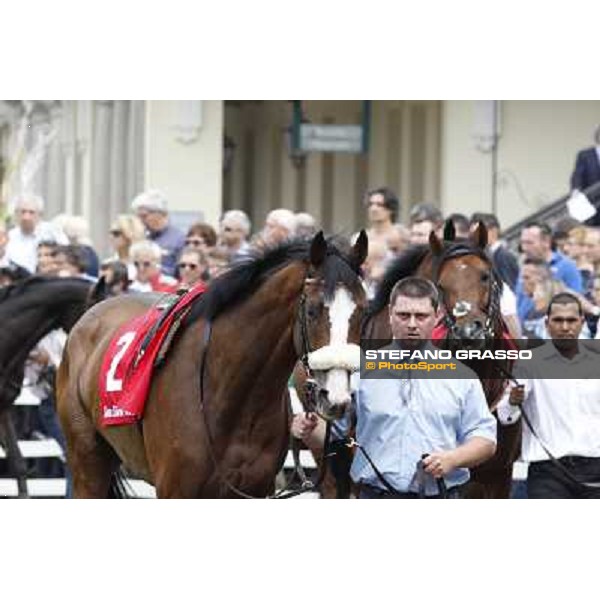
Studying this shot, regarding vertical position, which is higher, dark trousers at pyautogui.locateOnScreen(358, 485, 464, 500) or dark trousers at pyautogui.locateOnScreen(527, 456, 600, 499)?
dark trousers at pyautogui.locateOnScreen(358, 485, 464, 500)

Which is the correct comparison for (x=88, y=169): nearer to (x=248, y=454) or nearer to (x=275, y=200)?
(x=275, y=200)

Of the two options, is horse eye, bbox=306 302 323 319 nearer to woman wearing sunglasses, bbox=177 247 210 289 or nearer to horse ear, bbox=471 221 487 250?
horse ear, bbox=471 221 487 250

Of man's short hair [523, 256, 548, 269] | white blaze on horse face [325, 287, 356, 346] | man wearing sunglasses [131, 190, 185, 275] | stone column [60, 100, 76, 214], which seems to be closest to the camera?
white blaze on horse face [325, 287, 356, 346]

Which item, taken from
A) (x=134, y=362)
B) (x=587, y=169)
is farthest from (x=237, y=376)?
(x=587, y=169)

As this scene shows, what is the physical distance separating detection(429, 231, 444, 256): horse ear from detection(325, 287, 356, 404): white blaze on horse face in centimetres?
189

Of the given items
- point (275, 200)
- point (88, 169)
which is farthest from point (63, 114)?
point (275, 200)

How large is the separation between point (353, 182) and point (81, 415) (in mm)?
14796

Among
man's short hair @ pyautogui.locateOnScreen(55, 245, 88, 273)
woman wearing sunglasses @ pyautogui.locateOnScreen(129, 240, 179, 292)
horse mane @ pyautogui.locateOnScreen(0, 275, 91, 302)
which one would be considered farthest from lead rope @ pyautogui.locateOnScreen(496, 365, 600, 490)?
man's short hair @ pyautogui.locateOnScreen(55, 245, 88, 273)

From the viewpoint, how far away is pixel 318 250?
7.61 meters

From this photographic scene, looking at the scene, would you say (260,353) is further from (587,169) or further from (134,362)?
(587,169)

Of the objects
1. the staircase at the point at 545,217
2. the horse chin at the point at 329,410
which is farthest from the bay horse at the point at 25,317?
the staircase at the point at 545,217

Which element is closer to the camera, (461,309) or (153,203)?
(461,309)

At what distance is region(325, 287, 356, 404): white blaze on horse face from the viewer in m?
7.18

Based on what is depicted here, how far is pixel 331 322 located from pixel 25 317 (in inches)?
181
